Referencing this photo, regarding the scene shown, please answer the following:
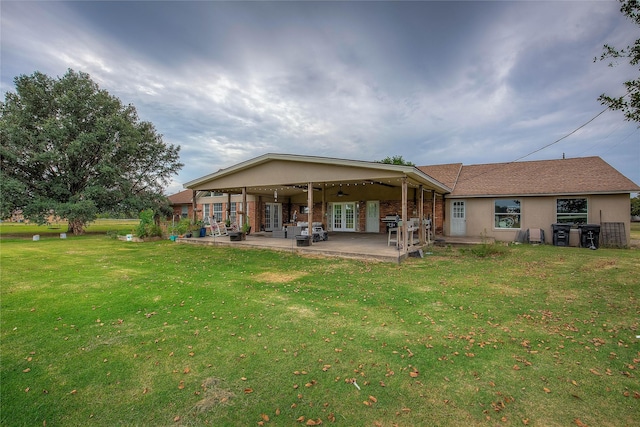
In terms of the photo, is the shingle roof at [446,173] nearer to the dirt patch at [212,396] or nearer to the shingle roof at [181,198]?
the dirt patch at [212,396]

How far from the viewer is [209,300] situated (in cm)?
528

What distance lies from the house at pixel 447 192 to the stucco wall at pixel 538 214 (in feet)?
0.11

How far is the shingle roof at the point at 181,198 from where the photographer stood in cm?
2514

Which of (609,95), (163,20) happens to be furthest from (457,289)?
(163,20)

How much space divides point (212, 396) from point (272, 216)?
18.3 metres

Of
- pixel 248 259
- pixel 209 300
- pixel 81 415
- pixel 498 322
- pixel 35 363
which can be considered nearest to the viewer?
pixel 81 415

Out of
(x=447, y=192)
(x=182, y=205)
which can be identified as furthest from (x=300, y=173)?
(x=182, y=205)

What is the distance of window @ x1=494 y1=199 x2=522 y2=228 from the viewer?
47.0 feet

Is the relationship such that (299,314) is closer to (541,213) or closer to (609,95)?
(609,95)

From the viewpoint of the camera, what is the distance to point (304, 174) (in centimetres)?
1188

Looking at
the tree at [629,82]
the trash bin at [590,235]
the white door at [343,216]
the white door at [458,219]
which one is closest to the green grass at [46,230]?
A: the white door at [343,216]

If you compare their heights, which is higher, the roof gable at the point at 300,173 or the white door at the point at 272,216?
the roof gable at the point at 300,173

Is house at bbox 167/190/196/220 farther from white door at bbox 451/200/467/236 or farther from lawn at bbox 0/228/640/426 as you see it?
white door at bbox 451/200/467/236

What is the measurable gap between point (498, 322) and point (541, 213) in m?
12.6
